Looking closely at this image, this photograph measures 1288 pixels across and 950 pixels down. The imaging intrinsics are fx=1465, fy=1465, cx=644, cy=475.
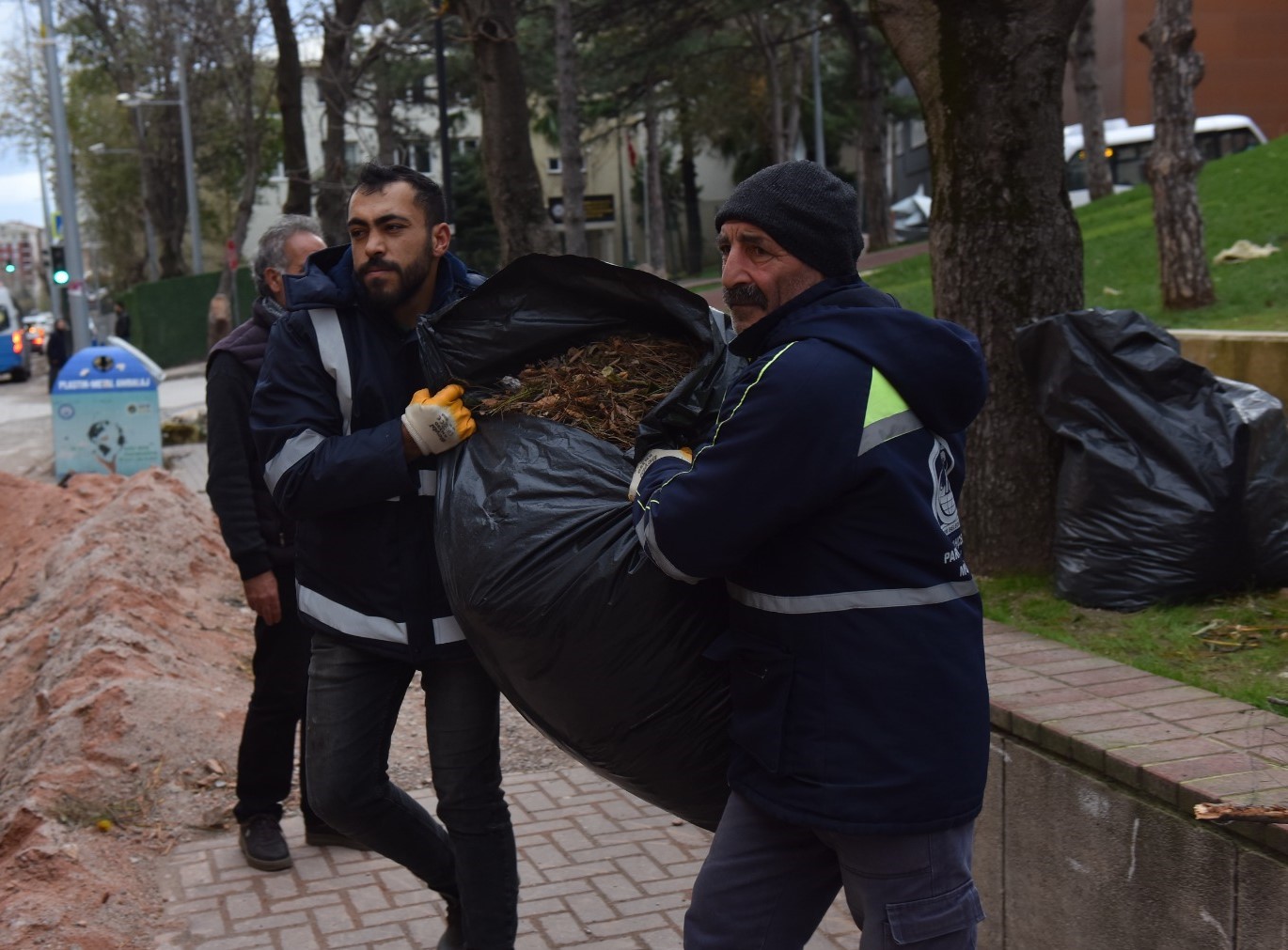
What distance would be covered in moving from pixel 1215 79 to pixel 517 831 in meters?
35.5

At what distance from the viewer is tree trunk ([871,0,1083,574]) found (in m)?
5.04

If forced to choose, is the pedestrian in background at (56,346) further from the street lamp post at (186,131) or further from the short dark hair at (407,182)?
the short dark hair at (407,182)

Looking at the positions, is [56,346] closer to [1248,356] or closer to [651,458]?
[1248,356]

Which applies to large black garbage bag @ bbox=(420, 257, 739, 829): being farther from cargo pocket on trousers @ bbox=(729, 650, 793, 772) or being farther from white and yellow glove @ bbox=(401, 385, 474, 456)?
cargo pocket on trousers @ bbox=(729, 650, 793, 772)

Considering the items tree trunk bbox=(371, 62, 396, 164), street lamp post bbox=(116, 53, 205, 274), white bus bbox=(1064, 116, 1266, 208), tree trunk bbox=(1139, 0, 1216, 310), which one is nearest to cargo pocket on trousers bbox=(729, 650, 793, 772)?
tree trunk bbox=(1139, 0, 1216, 310)

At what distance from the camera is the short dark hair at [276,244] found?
14.6 ft

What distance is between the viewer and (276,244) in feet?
14.6

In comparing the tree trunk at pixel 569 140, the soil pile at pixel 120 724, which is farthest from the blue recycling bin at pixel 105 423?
the tree trunk at pixel 569 140

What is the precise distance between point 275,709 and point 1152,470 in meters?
2.80

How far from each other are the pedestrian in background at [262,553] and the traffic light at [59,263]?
70.1 feet

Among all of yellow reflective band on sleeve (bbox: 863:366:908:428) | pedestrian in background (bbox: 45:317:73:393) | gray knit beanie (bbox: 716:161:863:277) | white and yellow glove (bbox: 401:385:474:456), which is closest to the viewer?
yellow reflective band on sleeve (bbox: 863:366:908:428)

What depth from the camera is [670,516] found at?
2.31 m

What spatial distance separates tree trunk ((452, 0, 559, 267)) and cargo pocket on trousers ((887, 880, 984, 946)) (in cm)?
854

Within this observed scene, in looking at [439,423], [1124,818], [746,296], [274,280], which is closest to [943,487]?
[746,296]
